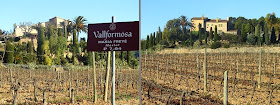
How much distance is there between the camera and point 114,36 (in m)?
3.71

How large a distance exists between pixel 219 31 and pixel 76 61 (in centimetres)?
1538

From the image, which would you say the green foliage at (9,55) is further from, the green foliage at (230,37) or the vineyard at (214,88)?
the green foliage at (230,37)

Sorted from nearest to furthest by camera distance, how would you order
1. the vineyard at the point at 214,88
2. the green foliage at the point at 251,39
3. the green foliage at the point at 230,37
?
the vineyard at the point at 214,88 < the green foliage at the point at 251,39 < the green foliage at the point at 230,37

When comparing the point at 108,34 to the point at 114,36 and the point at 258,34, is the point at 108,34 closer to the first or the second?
the point at 114,36

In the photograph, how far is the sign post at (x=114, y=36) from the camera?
144 inches

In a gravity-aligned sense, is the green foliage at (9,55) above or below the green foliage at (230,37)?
below

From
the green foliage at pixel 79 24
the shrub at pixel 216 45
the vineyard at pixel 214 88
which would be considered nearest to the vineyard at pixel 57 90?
the vineyard at pixel 214 88

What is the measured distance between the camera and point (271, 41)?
684cm

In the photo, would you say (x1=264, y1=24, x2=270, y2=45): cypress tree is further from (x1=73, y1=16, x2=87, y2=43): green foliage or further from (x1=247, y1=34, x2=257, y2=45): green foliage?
(x1=73, y1=16, x2=87, y2=43): green foliage

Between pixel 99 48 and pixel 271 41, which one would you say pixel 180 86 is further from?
pixel 99 48

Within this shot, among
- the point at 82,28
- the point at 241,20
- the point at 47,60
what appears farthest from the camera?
the point at 82,28

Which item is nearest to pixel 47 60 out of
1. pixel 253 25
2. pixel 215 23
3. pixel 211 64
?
pixel 211 64

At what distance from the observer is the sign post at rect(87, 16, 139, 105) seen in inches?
144

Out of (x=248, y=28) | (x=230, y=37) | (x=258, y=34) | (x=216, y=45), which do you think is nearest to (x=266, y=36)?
(x=258, y=34)
